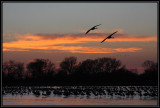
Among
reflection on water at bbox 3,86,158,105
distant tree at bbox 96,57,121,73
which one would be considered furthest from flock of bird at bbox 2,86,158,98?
distant tree at bbox 96,57,121,73

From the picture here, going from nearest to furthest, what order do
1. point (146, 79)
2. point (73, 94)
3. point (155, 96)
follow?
point (155, 96) → point (73, 94) → point (146, 79)

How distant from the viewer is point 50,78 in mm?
122625

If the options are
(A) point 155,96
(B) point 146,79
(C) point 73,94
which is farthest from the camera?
(B) point 146,79

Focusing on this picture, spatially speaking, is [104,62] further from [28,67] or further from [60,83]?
[28,67]

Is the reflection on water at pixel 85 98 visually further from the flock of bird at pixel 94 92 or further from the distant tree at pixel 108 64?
the distant tree at pixel 108 64

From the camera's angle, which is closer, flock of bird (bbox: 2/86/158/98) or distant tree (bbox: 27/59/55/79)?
flock of bird (bbox: 2/86/158/98)

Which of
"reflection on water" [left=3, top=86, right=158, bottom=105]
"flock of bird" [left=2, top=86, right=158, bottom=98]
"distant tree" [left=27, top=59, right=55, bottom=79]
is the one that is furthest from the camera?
"distant tree" [left=27, top=59, right=55, bottom=79]

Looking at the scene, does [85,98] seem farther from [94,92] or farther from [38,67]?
[38,67]

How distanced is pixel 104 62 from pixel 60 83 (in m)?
15.8

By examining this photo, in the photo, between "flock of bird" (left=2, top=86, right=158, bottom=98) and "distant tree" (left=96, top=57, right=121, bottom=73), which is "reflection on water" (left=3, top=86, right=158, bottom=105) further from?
"distant tree" (left=96, top=57, right=121, bottom=73)

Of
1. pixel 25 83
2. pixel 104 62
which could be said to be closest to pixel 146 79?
pixel 104 62

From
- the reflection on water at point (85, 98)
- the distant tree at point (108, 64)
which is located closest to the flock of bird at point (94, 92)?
the reflection on water at point (85, 98)

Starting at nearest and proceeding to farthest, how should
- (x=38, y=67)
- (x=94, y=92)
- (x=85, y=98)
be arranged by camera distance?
(x=85, y=98) < (x=94, y=92) < (x=38, y=67)

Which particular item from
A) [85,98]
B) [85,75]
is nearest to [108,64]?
[85,75]
